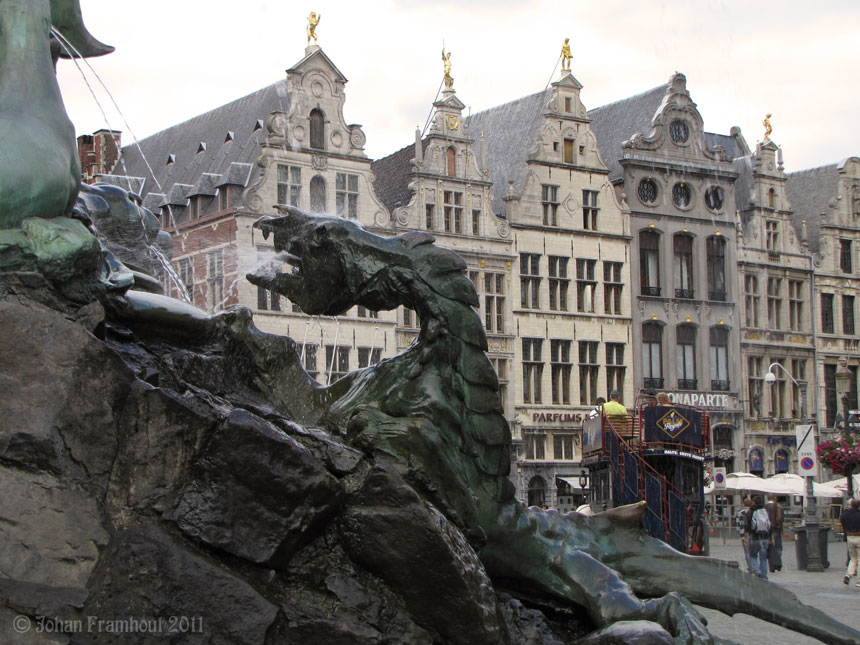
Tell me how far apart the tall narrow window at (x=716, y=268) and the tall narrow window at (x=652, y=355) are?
2382mm

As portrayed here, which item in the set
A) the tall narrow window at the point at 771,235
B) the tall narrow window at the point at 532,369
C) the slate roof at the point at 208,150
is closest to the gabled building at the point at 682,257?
the tall narrow window at the point at 771,235

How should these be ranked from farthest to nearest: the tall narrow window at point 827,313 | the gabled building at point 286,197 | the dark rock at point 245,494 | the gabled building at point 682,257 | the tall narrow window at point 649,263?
the tall narrow window at point 827,313 < the tall narrow window at point 649,263 < the gabled building at point 682,257 < the gabled building at point 286,197 < the dark rock at point 245,494

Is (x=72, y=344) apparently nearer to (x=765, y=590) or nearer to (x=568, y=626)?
(x=568, y=626)

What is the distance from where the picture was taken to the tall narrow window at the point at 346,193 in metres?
35.0

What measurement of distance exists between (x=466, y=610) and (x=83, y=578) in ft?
4.67

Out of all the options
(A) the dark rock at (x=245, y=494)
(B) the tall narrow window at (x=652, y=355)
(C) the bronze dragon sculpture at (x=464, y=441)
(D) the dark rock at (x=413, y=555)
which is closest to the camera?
(A) the dark rock at (x=245, y=494)

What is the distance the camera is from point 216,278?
108ft

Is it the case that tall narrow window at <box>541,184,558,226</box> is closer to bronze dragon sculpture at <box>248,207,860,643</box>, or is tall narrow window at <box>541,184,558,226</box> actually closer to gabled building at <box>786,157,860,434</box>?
gabled building at <box>786,157,860,434</box>

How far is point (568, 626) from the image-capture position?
5762 mm

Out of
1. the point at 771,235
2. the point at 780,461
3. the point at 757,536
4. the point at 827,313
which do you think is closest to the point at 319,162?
the point at 771,235

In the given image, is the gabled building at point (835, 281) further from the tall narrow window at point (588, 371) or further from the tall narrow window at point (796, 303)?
the tall narrow window at point (588, 371)

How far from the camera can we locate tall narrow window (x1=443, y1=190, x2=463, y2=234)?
122ft

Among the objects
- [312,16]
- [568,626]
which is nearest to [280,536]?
[568,626]

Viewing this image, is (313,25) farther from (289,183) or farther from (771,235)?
(771,235)
